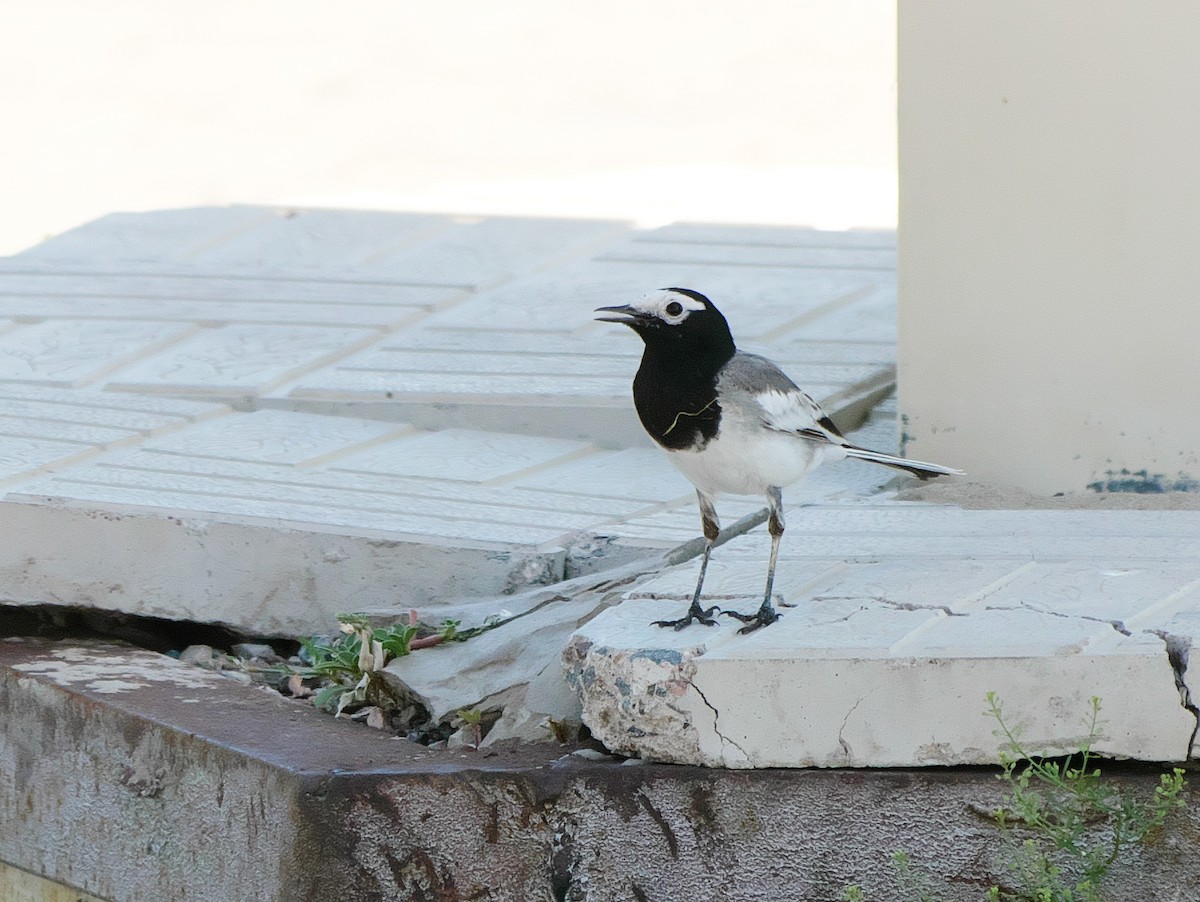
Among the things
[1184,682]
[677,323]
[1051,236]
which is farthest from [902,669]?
[1051,236]

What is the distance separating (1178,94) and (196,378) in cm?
293

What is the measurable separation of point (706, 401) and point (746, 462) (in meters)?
0.14

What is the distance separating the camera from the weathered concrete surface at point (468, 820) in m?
3.00

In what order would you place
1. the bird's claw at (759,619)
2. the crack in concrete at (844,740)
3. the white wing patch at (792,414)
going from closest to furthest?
the crack in concrete at (844,740) < the bird's claw at (759,619) < the white wing patch at (792,414)

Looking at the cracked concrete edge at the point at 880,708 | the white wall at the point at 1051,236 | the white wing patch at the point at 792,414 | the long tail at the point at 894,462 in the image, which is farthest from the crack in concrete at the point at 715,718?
the white wall at the point at 1051,236

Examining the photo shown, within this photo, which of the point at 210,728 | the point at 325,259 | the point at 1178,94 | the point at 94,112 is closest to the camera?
the point at 210,728

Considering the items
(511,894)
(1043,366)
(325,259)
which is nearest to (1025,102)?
(1043,366)

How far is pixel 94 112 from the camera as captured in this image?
13.5 m

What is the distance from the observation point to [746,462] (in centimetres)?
329

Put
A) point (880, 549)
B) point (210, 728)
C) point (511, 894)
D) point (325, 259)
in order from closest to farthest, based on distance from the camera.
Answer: point (511, 894), point (210, 728), point (880, 549), point (325, 259)

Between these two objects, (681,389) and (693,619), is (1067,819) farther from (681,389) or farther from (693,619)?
(681,389)

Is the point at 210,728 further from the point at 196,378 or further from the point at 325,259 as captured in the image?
the point at 325,259

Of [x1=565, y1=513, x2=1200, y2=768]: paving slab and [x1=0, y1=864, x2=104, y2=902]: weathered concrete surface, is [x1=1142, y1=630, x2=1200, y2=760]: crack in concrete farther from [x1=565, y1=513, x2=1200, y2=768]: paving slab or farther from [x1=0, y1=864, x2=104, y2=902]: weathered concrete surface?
[x1=0, y1=864, x2=104, y2=902]: weathered concrete surface

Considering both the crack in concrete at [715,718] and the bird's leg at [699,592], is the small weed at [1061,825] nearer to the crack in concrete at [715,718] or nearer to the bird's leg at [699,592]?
the crack in concrete at [715,718]
